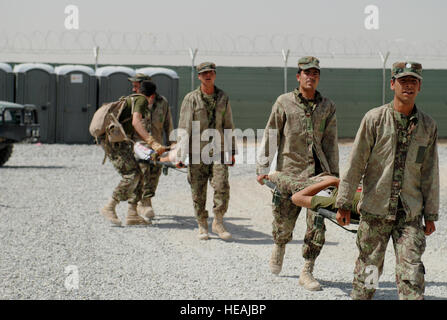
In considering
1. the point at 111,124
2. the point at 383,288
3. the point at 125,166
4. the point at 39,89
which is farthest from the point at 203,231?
the point at 39,89

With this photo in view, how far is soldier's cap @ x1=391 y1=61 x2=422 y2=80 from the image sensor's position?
4656 mm

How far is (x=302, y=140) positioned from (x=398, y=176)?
5.45 ft

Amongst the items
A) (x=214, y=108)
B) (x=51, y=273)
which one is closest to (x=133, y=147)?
(x=214, y=108)

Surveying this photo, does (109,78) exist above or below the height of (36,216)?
above

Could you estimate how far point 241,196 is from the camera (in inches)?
480

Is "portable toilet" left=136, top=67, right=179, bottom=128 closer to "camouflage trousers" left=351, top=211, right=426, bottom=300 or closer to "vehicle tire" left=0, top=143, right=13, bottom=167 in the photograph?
"vehicle tire" left=0, top=143, right=13, bottom=167

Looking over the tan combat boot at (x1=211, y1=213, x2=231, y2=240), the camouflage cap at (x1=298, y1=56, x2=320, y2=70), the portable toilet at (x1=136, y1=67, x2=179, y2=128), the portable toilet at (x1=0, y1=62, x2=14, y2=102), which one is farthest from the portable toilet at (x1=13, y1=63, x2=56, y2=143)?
the camouflage cap at (x1=298, y1=56, x2=320, y2=70)

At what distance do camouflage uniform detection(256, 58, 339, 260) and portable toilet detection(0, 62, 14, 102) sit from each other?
1581cm

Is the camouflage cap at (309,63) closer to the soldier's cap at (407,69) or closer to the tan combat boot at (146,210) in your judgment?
the soldier's cap at (407,69)

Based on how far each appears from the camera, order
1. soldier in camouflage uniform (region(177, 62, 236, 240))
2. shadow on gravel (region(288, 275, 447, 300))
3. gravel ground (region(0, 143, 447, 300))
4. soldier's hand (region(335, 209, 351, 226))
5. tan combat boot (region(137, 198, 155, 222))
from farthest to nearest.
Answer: tan combat boot (region(137, 198, 155, 222)) → soldier in camouflage uniform (region(177, 62, 236, 240)) → gravel ground (region(0, 143, 447, 300)) → shadow on gravel (region(288, 275, 447, 300)) → soldier's hand (region(335, 209, 351, 226))

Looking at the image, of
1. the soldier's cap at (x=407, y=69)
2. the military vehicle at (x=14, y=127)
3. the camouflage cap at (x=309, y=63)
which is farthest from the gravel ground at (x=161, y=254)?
the military vehicle at (x=14, y=127)
